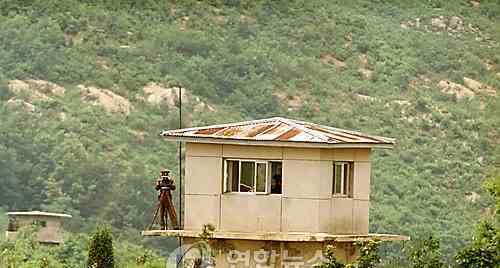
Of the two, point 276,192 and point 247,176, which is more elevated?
point 247,176

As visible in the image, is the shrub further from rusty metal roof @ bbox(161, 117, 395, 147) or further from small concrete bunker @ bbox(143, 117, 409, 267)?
rusty metal roof @ bbox(161, 117, 395, 147)

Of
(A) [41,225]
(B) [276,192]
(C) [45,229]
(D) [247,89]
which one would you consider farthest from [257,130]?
(D) [247,89]

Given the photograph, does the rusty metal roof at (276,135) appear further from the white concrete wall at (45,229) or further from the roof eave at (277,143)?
the white concrete wall at (45,229)

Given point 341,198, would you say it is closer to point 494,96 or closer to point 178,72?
point 178,72

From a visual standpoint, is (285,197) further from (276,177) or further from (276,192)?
(276,177)

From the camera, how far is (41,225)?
39.2 m

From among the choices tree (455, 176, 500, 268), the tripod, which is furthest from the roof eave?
tree (455, 176, 500, 268)

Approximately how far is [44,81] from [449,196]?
13.8 metres

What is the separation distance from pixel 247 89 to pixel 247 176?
41.6m

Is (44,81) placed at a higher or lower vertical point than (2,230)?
higher

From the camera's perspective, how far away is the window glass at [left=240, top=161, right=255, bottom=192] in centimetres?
1909

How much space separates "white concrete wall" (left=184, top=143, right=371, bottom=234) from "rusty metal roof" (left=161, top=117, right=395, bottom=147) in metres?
0.11

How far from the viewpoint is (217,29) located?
67.2 m

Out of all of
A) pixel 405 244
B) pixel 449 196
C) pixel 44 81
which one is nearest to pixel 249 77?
pixel 44 81
